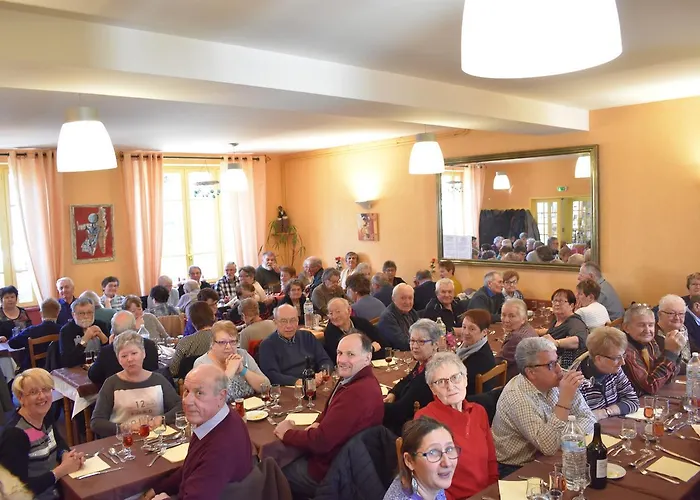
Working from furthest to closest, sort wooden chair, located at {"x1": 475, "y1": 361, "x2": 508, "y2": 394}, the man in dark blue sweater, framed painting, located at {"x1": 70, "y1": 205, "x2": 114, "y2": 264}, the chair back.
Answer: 1. framed painting, located at {"x1": 70, "y1": 205, "x2": 114, "y2": 264}
2. the chair back
3. the man in dark blue sweater
4. wooden chair, located at {"x1": 475, "y1": 361, "x2": 508, "y2": 394}

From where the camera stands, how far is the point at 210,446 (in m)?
2.70

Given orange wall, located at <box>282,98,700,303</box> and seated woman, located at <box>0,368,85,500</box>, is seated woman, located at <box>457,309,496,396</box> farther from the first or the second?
orange wall, located at <box>282,98,700,303</box>

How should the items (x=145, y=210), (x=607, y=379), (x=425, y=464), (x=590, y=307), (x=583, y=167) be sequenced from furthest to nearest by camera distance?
(x=145, y=210)
(x=583, y=167)
(x=590, y=307)
(x=607, y=379)
(x=425, y=464)

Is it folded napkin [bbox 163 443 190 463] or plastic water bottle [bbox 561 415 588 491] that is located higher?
plastic water bottle [bbox 561 415 588 491]

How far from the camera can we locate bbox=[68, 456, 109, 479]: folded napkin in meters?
2.94

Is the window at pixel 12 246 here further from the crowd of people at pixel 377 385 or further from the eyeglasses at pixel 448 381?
the eyeglasses at pixel 448 381

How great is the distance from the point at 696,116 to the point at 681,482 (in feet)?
16.0

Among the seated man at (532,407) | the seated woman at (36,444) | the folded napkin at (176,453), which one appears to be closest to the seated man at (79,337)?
the seated woman at (36,444)

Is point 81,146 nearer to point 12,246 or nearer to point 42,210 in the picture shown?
point 42,210

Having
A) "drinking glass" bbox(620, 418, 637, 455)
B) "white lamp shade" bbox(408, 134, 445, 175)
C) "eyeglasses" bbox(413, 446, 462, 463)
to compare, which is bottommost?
"drinking glass" bbox(620, 418, 637, 455)

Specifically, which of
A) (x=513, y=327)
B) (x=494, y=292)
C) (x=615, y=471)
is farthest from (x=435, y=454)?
(x=494, y=292)

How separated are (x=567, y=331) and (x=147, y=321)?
413 cm

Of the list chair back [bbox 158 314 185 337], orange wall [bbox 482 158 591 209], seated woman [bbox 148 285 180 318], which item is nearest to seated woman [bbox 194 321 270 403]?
chair back [bbox 158 314 185 337]

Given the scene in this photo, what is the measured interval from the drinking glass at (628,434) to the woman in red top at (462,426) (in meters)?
0.65
